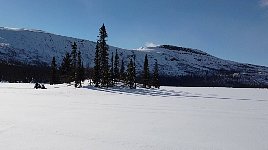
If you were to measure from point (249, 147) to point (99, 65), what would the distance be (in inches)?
2131

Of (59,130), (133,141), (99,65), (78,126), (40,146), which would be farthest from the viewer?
(99,65)

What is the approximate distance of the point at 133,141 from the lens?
9555 millimetres

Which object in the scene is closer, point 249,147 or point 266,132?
point 249,147

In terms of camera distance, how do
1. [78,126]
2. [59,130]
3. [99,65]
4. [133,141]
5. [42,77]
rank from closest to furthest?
1. [133,141]
2. [59,130]
3. [78,126]
4. [99,65]
5. [42,77]

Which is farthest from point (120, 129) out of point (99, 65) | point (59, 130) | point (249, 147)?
point (99, 65)

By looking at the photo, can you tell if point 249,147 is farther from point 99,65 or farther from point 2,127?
point 99,65

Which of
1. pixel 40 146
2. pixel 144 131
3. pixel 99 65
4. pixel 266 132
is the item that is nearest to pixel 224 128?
pixel 266 132

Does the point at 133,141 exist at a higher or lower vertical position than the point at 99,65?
lower

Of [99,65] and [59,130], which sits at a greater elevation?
[99,65]

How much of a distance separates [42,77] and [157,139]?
528ft

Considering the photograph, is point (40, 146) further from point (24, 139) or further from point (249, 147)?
point (249, 147)

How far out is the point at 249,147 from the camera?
29.8ft

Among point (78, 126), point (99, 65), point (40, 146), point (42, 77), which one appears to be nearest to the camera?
point (40, 146)

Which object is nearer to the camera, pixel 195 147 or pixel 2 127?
pixel 195 147
